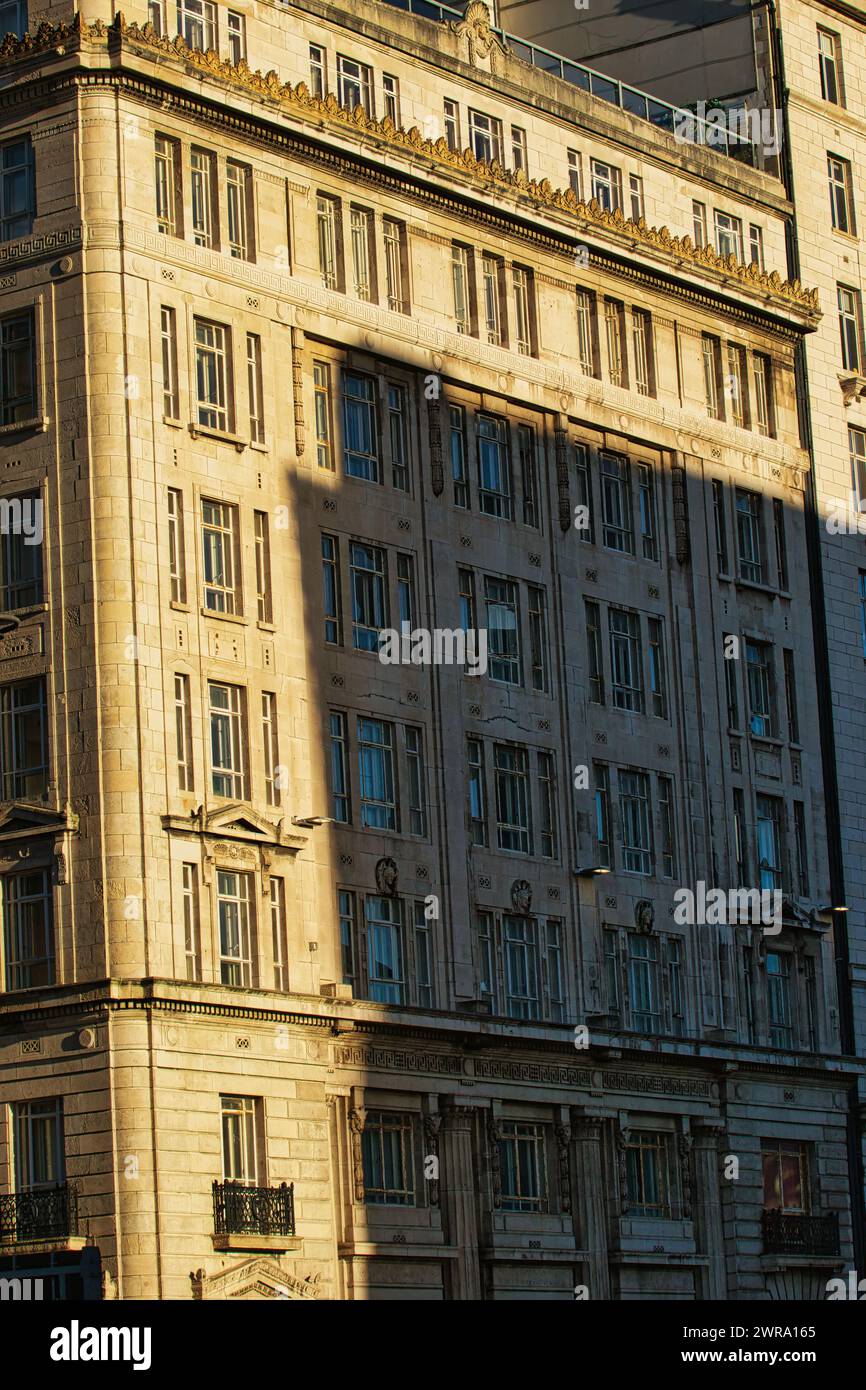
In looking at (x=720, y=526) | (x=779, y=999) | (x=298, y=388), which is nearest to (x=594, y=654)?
(x=720, y=526)

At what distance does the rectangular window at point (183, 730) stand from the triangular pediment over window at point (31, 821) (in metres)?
2.73

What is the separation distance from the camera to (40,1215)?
198ft

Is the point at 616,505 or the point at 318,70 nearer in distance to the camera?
the point at 318,70

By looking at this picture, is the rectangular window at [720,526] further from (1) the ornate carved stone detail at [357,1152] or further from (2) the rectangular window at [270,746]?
(1) the ornate carved stone detail at [357,1152]

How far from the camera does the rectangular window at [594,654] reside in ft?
254

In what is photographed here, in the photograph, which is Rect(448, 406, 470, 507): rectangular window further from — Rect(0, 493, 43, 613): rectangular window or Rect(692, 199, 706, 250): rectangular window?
Rect(692, 199, 706, 250): rectangular window

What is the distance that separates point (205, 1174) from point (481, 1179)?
34.3 ft

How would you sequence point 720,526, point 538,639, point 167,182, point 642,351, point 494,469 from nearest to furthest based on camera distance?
point 167,182, point 494,469, point 538,639, point 642,351, point 720,526

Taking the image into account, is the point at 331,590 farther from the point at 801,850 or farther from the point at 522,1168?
the point at 801,850

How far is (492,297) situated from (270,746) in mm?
16570

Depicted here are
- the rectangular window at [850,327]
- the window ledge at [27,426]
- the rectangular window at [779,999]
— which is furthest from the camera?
the rectangular window at [850,327]

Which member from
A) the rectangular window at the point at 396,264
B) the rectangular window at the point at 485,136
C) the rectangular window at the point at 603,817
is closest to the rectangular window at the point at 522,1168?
the rectangular window at the point at 603,817

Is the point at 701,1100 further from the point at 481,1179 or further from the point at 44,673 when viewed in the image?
the point at 44,673
